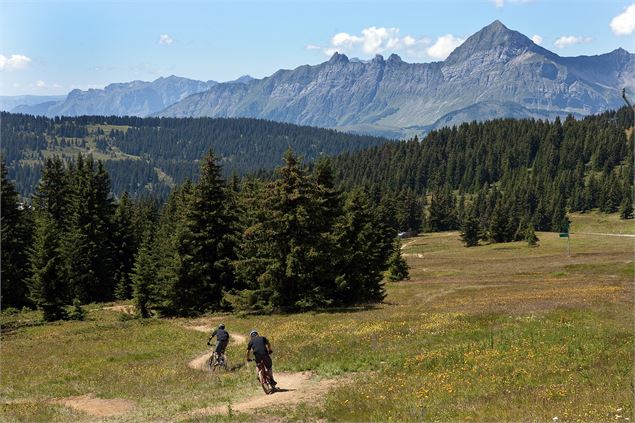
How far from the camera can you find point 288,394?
19.4 m

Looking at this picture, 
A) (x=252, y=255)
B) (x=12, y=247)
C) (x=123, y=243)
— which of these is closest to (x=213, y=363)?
(x=252, y=255)

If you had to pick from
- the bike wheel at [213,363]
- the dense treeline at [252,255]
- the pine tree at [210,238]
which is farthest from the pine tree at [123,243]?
the bike wheel at [213,363]

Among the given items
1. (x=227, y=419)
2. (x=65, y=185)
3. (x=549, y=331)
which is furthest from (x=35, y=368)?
(x=65, y=185)

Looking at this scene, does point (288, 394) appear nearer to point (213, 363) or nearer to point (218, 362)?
point (218, 362)

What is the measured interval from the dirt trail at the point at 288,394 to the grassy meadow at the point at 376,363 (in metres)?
0.43

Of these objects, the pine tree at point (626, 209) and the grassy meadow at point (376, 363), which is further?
the pine tree at point (626, 209)

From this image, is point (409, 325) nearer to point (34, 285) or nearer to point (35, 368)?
point (35, 368)

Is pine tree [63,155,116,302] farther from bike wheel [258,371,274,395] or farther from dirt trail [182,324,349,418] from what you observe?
bike wheel [258,371,274,395]

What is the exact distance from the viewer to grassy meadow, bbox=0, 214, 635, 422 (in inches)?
Answer: 619

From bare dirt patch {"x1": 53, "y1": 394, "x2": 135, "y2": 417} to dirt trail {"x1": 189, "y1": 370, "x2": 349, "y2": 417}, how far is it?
133 inches

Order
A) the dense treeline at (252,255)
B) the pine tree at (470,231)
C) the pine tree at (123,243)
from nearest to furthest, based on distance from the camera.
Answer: the dense treeline at (252,255), the pine tree at (123,243), the pine tree at (470,231)

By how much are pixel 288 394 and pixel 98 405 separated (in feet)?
23.0

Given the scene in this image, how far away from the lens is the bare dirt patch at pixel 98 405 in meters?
19.1

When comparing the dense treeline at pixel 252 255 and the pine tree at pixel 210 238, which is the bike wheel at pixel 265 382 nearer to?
the dense treeline at pixel 252 255
